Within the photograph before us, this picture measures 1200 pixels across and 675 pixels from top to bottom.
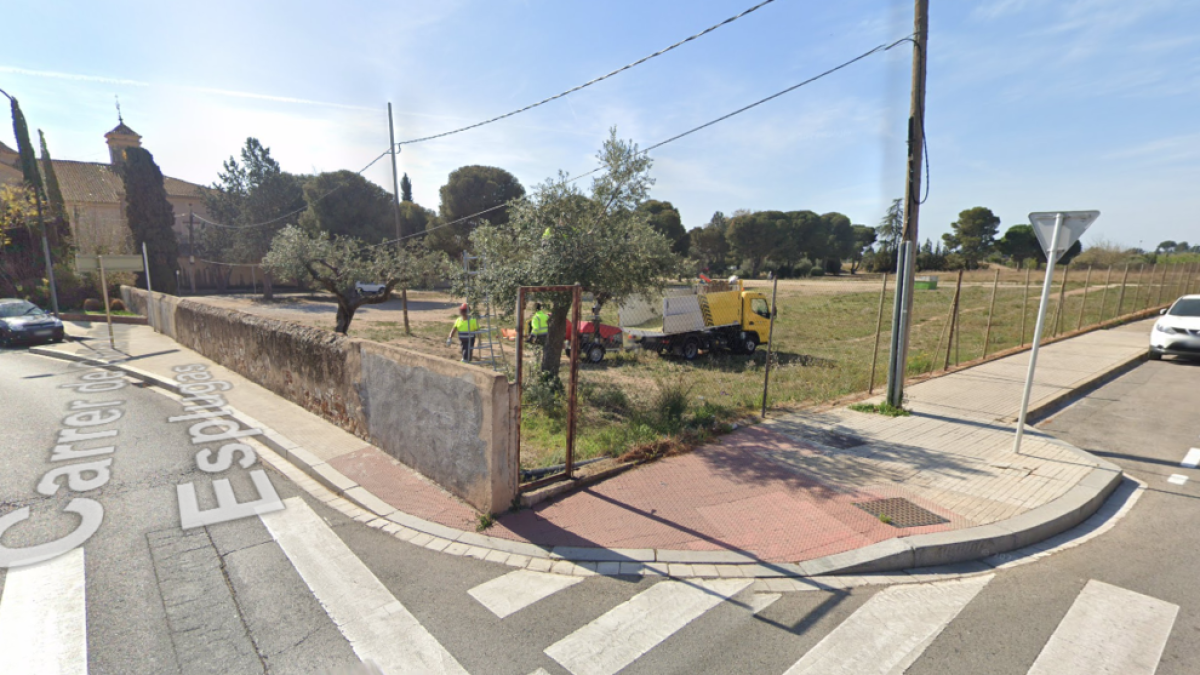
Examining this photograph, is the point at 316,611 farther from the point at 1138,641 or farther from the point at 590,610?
the point at 1138,641

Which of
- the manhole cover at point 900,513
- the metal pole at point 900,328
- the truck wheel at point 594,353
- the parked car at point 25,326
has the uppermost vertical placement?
the metal pole at point 900,328

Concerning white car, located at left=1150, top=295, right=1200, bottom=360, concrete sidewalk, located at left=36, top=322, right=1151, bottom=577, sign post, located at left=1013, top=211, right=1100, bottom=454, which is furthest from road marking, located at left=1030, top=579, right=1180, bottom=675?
white car, located at left=1150, top=295, right=1200, bottom=360

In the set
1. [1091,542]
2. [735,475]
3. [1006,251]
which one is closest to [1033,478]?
[1091,542]

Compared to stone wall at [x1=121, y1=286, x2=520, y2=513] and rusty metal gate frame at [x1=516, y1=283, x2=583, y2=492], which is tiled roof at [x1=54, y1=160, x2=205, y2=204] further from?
rusty metal gate frame at [x1=516, y1=283, x2=583, y2=492]

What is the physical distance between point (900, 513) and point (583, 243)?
5.47m

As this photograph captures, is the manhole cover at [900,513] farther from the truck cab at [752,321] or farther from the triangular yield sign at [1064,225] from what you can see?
the truck cab at [752,321]

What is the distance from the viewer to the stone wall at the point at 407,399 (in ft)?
15.8

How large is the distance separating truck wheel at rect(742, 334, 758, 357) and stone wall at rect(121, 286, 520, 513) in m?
12.0

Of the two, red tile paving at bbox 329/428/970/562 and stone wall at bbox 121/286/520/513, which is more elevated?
stone wall at bbox 121/286/520/513

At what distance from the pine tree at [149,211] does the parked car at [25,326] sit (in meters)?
18.9

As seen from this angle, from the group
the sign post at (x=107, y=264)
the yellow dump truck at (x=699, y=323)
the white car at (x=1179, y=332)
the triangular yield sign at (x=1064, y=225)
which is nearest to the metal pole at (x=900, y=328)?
the triangular yield sign at (x=1064, y=225)

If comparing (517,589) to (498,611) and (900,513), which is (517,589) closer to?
(498,611)

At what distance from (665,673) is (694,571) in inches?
44.7

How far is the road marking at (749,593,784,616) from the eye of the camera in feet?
11.8
